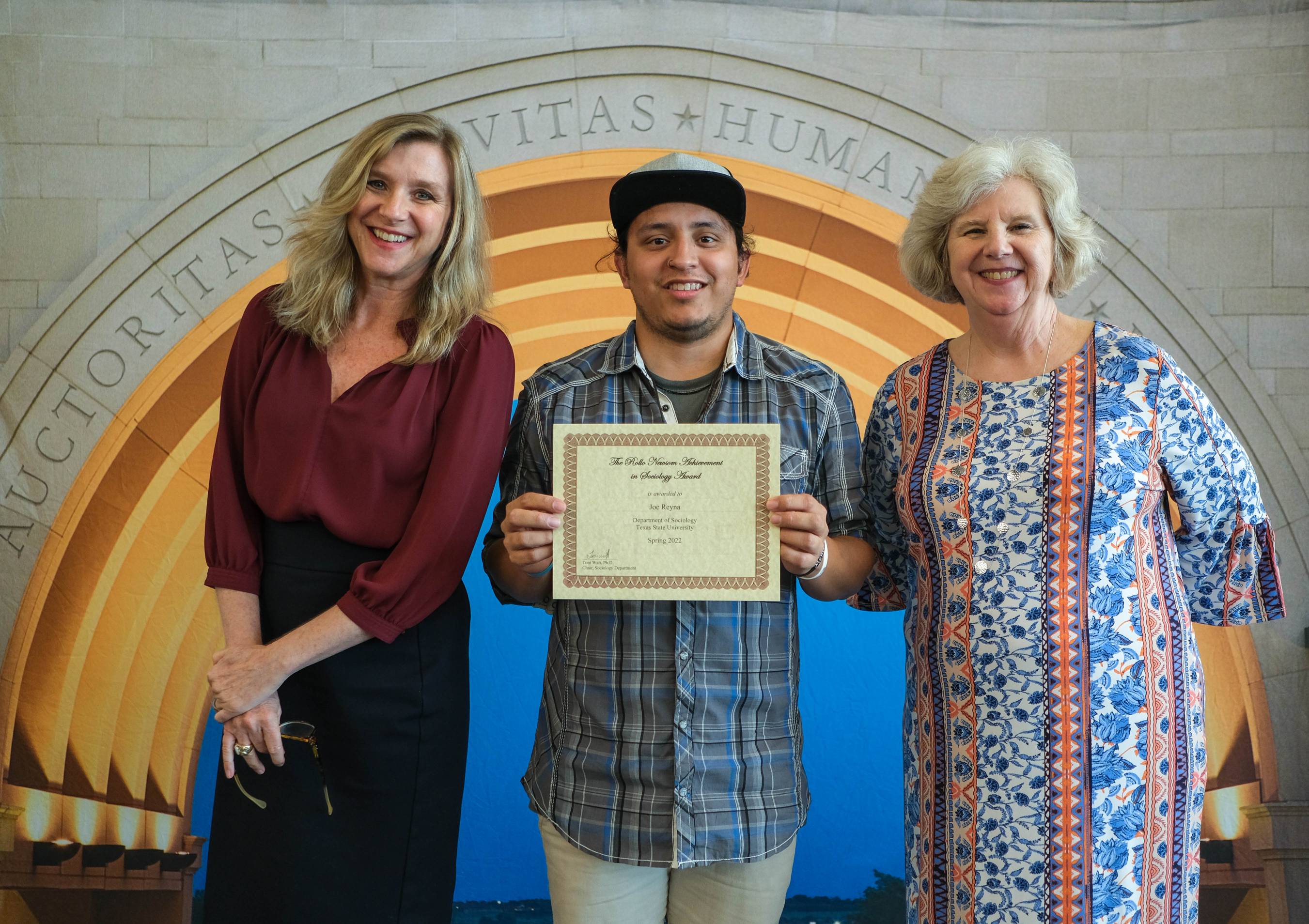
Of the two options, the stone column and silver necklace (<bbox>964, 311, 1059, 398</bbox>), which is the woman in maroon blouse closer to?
silver necklace (<bbox>964, 311, 1059, 398</bbox>)

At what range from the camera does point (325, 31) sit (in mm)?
3182

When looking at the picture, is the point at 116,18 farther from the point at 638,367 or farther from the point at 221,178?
the point at 638,367

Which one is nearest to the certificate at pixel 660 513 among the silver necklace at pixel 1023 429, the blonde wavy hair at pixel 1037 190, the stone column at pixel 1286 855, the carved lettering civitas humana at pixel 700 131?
the silver necklace at pixel 1023 429

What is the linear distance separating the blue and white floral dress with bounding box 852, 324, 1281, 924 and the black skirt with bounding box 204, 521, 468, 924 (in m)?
0.92

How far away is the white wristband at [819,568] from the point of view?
5.52ft

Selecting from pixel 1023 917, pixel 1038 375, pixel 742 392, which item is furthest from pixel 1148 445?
pixel 1023 917

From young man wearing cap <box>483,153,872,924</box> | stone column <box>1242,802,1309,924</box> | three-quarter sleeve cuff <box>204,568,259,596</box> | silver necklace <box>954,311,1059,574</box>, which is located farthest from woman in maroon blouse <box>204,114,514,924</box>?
stone column <box>1242,802,1309,924</box>

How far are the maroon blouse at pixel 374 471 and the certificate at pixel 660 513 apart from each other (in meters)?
0.18

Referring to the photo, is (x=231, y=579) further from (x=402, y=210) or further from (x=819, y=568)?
(x=819, y=568)

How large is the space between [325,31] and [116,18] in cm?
68

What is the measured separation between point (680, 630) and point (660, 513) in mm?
233

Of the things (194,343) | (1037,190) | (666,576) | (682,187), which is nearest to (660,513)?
(666,576)

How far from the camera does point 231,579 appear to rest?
1.72 m

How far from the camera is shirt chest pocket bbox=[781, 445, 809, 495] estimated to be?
1.80 m
